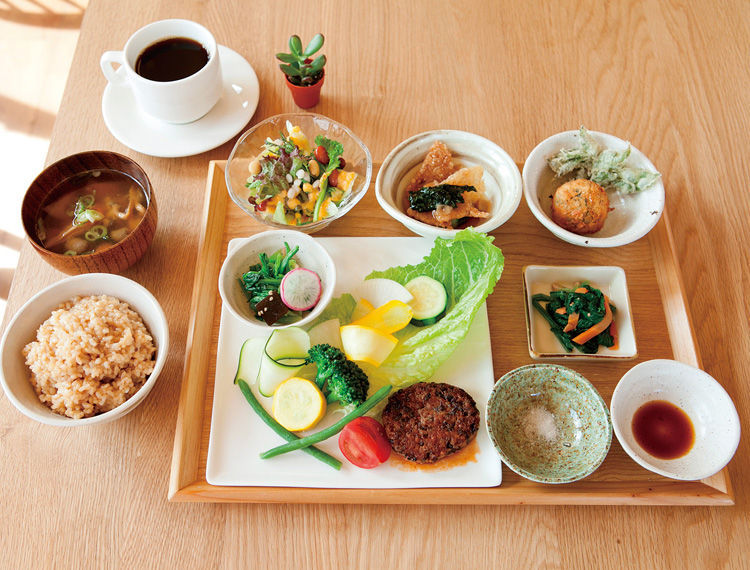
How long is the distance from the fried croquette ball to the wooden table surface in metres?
0.46

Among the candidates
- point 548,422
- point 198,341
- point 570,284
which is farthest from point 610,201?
point 198,341

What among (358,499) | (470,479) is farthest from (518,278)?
(358,499)

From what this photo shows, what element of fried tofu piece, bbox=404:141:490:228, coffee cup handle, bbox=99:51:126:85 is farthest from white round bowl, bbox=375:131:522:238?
coffee cup handle, bbox=99:51:126:85

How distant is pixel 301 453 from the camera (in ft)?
5.54

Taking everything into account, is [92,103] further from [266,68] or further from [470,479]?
[470,479]

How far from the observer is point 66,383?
160 cm

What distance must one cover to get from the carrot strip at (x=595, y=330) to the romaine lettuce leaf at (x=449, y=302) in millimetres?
366

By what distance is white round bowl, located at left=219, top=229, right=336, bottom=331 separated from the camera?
177 centimetres

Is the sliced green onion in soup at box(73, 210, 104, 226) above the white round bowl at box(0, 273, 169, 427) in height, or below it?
above

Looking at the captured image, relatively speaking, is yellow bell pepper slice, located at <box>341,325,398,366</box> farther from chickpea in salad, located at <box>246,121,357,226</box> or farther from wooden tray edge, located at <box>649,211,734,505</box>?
wooden tray edge, located at <box>649,211,734,505</box>

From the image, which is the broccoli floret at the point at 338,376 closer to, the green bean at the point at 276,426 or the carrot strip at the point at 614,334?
the green bean at the point at 276,426

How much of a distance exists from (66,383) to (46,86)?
295 centimetres

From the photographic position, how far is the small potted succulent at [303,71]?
2.15 m

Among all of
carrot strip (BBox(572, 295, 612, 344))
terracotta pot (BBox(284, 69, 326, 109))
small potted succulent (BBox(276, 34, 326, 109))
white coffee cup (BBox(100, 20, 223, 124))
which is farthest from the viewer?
terracotta pot (BBox(284, 69, 326, 109))
